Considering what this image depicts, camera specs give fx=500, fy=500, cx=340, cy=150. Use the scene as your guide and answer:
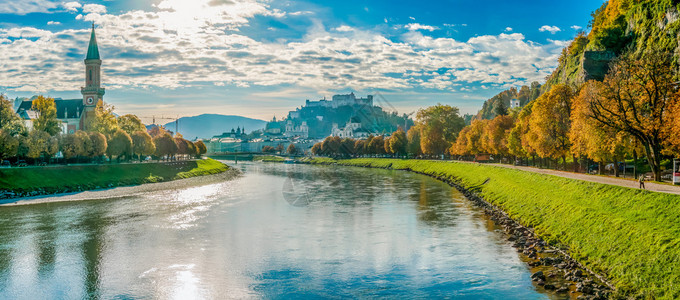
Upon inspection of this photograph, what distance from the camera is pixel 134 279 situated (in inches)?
971

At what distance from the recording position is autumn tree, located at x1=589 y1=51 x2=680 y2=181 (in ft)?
131

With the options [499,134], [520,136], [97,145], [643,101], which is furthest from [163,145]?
[643,101]

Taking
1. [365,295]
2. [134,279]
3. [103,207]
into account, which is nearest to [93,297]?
[134,279]

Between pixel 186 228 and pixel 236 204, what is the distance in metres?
16.3

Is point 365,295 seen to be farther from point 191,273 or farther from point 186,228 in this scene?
point 186,228

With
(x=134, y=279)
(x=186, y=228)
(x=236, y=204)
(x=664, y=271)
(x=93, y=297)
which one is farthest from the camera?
(x=236, y=204)

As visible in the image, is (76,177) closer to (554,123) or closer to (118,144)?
(118,144)

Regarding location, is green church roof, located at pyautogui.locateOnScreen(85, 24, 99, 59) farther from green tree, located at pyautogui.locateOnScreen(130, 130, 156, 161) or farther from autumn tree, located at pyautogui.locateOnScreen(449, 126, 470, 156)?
autumn tree, located at pyautogui.locateOnScreen(449, 126, 470, 156)

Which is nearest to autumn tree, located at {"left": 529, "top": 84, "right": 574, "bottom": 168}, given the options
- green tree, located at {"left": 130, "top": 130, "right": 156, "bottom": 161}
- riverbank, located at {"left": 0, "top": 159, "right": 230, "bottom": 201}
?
riverbank, located at {"left": 0, "top": 159, "right": 230, "bottom": 201}

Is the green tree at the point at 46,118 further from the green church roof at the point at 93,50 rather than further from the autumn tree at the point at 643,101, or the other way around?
the autumn tree at the point at 643,101

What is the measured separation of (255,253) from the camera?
3052 cm

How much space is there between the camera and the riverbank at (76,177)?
5844cm

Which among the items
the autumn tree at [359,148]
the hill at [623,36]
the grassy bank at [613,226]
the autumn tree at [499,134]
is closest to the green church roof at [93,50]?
the autumn tree at [359,148]

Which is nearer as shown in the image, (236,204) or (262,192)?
(236,204)
